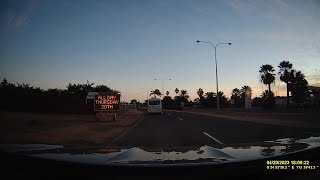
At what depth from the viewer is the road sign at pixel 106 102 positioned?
36531mm

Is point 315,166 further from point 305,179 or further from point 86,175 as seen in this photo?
point 86,175

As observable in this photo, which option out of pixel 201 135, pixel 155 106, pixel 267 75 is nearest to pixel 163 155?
pixel 201 135

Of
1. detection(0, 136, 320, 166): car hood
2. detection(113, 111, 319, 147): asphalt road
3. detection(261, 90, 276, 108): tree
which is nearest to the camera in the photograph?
detection(0, 136, 320, 166): car hood

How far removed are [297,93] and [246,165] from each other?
127021 millimetres

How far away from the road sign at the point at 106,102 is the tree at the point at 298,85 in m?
91.9

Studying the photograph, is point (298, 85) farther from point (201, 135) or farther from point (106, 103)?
point (201, 135)

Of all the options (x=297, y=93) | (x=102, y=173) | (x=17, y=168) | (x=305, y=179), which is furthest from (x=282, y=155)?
(x=297, y=93)

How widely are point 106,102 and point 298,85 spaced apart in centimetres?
9906

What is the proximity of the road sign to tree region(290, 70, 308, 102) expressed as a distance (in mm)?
91910

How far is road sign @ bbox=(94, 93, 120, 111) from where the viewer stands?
3653cm

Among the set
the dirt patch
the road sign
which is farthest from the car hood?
the road sign

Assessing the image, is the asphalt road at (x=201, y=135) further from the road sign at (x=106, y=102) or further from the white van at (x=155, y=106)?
the white van at (x=155, y=106)

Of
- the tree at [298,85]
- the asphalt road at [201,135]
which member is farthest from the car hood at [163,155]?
the tree at [298,85]

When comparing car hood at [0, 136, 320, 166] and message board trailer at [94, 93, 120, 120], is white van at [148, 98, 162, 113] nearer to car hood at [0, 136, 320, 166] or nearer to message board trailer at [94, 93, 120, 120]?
message board trailer at [94, 93, 120, 120]
